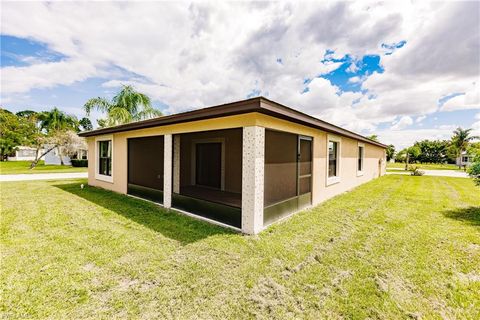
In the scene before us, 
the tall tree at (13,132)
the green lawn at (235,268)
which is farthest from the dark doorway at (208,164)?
the tall tree at (13,132)

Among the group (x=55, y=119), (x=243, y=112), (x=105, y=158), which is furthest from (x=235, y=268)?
(x=55, y=119)

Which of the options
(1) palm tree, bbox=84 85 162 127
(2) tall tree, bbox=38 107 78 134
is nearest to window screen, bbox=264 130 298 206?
(1) palm tree, bbox=84 85 162 127

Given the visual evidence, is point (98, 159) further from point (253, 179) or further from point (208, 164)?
point (253, 179)

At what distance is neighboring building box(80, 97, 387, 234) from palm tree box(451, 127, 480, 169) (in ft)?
129

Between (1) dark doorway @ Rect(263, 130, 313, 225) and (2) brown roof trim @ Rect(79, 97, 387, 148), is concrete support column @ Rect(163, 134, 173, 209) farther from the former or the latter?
(1) dark doorway @ Rect(263, 130, 313, 225)

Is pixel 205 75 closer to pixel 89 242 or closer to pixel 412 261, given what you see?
pixel 89 242

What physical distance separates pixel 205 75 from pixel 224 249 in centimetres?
1376

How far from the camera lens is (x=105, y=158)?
9055 millimetres

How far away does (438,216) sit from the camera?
18.1 feet

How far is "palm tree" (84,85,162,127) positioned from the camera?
15.9 metres

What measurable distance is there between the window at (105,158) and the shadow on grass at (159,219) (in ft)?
5.79

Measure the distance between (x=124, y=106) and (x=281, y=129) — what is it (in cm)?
1643

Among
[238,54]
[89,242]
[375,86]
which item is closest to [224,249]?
[89,242]

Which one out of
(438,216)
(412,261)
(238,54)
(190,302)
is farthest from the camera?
(238,54)
